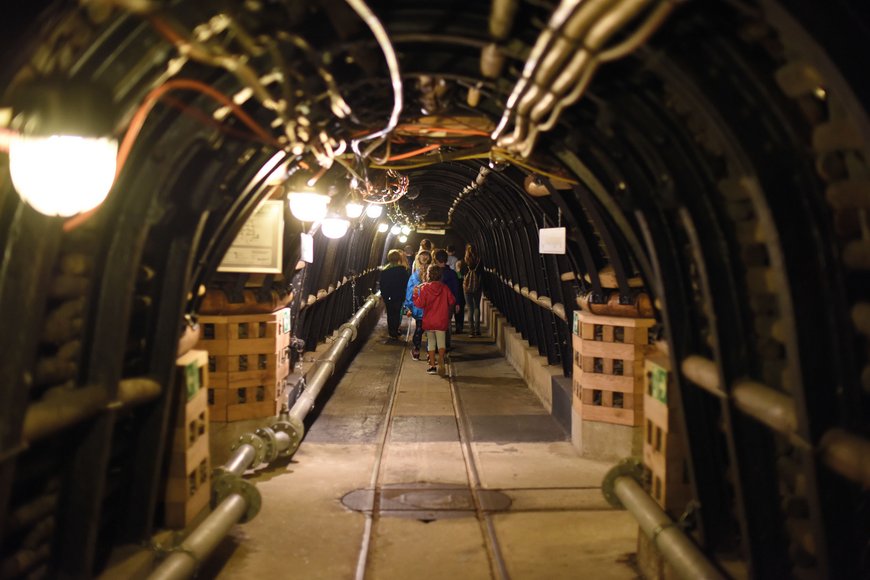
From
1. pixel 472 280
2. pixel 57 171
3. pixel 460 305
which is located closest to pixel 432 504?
pixel 57 171

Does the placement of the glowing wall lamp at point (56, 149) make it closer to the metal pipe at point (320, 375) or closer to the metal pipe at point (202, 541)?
the metal pipe at point (202, 541)

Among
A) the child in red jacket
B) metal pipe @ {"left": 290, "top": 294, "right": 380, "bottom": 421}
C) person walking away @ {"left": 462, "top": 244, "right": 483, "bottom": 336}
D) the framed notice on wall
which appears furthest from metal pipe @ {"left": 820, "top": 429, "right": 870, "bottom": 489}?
person walking away @ {"left": 462, "top": 244, "right": 483, "bottom": 336}

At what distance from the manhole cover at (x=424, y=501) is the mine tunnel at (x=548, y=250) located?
0.14ft

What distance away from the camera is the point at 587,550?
17.5 feet

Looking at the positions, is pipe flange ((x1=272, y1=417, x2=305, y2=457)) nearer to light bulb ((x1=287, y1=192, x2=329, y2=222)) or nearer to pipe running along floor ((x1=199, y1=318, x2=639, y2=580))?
pipe running along floor ((x1=199, y1=318, x2=639, y2=580))

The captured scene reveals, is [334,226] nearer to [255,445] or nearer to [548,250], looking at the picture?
[548,250]

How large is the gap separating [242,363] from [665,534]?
405 centimetres

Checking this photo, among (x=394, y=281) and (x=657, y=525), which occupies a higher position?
(x=394, y=281)

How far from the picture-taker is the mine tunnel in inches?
106

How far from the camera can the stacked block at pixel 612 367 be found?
Result: 6945 mm

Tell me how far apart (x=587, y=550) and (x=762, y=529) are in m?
1.80

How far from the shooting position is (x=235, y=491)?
205 inches

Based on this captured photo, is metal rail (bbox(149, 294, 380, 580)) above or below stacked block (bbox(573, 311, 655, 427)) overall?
below

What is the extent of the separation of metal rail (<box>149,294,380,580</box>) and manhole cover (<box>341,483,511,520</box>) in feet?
2.59
